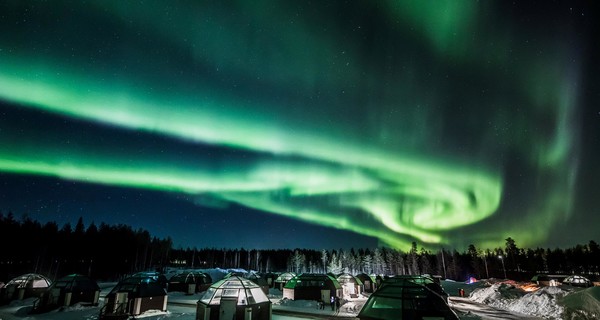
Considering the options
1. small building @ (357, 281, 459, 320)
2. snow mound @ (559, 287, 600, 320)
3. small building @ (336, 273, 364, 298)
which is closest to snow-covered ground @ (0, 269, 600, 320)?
snow mound @ (559, 287, 600, 320)

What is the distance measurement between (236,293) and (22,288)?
Answer: 3961 centimetres

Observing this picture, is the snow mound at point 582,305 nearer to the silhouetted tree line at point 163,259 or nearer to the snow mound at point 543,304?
the snow mound at point 543,304

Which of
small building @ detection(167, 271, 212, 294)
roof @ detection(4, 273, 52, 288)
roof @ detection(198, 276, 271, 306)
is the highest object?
roof @ detection(198, 276, 271, 306)

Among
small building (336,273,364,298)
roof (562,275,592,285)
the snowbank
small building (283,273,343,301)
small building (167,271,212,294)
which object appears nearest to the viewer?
the snowbank

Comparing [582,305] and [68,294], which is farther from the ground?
[582,305]

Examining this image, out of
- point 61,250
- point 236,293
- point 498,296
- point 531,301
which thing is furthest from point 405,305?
point 61,250

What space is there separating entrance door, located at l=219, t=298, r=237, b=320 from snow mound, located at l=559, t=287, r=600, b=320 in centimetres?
3340

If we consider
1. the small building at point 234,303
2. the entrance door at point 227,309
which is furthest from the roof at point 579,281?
the entrance door at point 227,309

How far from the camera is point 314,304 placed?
43000 millimetres

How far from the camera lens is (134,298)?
34.1 meters

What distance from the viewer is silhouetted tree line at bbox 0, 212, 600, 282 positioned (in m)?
81.6

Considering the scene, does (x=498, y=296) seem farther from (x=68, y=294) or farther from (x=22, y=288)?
(x=22, y=288)

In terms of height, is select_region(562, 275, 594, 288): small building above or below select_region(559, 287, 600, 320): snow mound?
below

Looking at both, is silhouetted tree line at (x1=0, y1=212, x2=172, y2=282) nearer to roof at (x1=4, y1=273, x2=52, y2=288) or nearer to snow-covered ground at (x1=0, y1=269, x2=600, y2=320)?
roof at (x1=4, y1=273, x2=52, y2=288)
